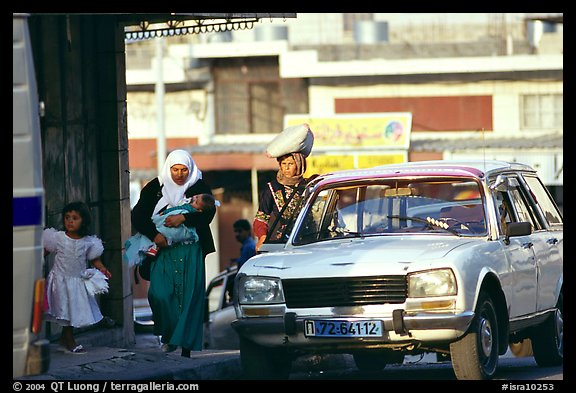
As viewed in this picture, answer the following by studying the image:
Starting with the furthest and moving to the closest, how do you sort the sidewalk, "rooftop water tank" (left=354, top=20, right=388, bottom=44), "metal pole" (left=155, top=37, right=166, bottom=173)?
"rooftop water tank" (left=354, top=20, right=388, bottom=44)
"metal pole" (left=155, top=37, right=166, bottom=173)
the sidewalk

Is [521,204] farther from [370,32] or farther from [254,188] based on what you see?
[370,32]

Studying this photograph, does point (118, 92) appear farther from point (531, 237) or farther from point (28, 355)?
point (28, 355)

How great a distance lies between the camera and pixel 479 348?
30.9ft

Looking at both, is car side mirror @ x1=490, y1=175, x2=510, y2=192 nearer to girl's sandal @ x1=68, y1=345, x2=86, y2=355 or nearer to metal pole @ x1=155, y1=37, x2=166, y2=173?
girl's sandal @ x1=68, y1=345, x2=86, y2=355

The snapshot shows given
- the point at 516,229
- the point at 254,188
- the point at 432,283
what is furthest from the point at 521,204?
the point at 254,188

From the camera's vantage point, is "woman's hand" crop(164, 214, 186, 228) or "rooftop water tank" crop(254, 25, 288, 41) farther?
"rooftop water tank" crop(254, 25, 288, 41)

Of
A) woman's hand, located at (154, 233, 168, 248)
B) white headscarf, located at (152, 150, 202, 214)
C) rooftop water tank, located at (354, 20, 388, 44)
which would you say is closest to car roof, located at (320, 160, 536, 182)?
white headscarf, located at (152, 150, 202, 214)

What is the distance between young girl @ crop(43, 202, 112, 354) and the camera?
1130cm

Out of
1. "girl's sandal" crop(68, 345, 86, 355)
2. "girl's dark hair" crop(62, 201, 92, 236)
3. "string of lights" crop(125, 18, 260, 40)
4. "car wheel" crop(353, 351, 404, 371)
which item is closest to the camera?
"girl's dark hair" crop(62, 201, 92, 236)

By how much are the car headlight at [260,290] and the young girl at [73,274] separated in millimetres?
2084

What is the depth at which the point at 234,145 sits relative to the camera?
41500mm

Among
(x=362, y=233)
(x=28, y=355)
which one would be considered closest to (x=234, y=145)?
(x=362, y=233)

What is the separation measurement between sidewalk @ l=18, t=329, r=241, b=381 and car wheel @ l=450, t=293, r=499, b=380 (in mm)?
2429
